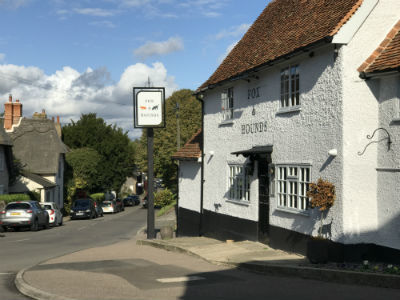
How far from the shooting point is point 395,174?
11.7 metres

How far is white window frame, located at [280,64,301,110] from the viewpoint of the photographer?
14.5 m

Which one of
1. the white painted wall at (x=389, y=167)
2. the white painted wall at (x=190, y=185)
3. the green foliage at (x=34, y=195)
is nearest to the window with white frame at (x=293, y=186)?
the white painted wall at (x=389, y=167)

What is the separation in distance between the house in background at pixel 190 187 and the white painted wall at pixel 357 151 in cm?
1056

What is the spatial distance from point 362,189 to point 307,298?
3872 millimetres

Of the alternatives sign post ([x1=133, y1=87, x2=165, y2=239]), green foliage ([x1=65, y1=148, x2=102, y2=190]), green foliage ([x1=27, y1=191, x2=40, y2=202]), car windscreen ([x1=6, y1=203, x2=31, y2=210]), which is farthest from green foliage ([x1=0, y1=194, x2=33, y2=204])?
green foliage ([x1=65, y1=148, x2=102, y2=190])

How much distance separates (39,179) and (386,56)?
1597 inches

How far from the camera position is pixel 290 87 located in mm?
14836

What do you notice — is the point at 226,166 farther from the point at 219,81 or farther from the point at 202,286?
the point at 202,286

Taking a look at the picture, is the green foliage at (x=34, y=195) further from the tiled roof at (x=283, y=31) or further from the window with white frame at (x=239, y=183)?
the window with white frame at (x=239, y=183)

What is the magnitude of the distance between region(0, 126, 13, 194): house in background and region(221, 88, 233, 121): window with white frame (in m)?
22.9

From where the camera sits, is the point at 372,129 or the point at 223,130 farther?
the point at 223,130

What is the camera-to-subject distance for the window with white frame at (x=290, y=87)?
1457 cm

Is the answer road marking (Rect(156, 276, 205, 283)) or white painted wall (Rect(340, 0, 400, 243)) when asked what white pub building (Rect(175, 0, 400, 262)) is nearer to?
white painted wall (Rect(340, 0, 400, 243))

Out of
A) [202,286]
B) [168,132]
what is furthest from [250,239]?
[168,132]
